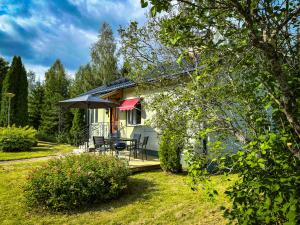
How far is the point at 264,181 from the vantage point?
3436 mm

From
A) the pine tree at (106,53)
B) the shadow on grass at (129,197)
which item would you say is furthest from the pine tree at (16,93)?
the shadow on grass at (129,197)

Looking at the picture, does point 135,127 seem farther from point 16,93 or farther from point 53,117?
point 53,117

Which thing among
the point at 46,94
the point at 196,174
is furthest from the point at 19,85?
the point at 196,174

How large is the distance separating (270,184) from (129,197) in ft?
21.3

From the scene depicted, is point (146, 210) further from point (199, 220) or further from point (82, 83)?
point (82, 83)

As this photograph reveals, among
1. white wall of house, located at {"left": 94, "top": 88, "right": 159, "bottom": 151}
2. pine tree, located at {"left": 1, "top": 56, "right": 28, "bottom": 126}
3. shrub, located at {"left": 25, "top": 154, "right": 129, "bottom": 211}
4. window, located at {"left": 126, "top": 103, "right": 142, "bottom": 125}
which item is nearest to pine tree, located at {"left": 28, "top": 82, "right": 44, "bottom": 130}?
pine tree, located at {"left": 1, "top": 56, "right": 28, "bottom": 126}

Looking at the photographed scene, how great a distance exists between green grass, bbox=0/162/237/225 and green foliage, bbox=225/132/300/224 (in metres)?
2.27

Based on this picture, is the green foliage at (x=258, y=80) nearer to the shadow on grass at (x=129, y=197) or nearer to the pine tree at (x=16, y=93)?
the shadow on grass at (x=129, y=197)

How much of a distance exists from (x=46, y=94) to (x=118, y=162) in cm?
3257

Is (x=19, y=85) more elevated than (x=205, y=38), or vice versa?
(x=19, y=85)

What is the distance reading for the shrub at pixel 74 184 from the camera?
321 inches

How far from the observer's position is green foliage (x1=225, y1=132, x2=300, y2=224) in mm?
3301

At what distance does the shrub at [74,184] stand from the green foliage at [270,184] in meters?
5.57

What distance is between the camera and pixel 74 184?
27.4 ft
